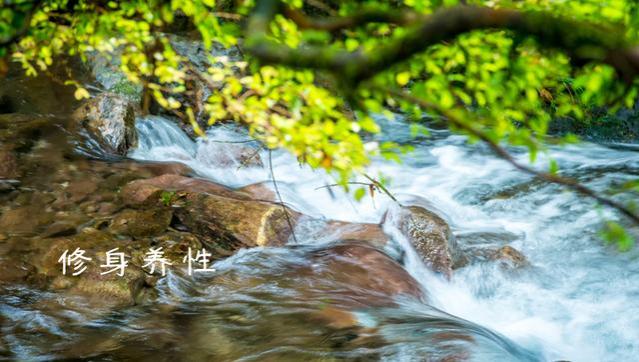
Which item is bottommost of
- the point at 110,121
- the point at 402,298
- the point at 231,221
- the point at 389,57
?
the point at 402,298

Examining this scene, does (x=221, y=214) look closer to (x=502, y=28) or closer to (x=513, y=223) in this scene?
(x=513, y=223)

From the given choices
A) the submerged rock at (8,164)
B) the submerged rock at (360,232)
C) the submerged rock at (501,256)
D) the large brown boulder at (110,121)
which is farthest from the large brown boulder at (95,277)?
the submerged rock at (501,256)

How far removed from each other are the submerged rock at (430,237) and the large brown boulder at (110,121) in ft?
15.9

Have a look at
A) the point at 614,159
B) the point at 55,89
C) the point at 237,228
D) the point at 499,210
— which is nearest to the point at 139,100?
the point at 55,89

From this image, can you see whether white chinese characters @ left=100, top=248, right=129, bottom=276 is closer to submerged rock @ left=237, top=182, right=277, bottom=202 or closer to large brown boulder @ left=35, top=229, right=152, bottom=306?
large brown boulder @ left=35, top=229, right=152, bottom=306

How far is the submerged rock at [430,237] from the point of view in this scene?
6902 millimetres

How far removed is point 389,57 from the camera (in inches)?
53.5

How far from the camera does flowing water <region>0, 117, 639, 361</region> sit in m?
4.38

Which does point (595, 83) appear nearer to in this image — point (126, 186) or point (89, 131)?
point (126, 186)

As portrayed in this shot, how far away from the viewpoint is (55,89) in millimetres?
11219

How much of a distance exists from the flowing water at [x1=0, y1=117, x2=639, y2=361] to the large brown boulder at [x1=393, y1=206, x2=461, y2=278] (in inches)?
5.2

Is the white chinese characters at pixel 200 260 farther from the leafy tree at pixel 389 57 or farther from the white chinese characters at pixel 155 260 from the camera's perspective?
the leafy tree at pixel 389 57

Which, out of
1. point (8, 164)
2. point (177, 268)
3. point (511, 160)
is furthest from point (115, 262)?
point (511, 160)

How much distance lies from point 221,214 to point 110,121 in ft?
12.8
